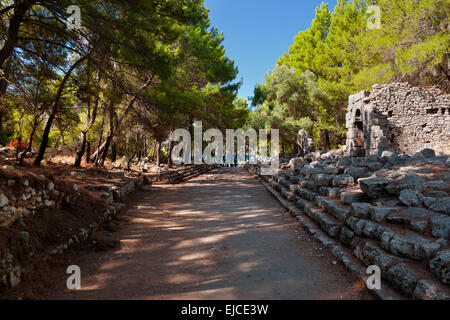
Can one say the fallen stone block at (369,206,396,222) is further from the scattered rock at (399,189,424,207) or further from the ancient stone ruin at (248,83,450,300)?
the scattered rock at (399,189,424,207)

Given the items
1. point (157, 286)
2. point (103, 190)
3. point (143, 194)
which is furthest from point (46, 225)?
point (143, 194)

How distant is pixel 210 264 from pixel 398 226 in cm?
245

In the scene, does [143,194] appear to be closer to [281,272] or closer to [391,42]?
[281,272]

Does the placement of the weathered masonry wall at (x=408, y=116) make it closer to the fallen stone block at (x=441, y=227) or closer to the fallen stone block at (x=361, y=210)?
the fallen stone block at (x=361, y=210)

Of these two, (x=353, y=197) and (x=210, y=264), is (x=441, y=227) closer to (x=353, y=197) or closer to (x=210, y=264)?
(x=353, y=197)

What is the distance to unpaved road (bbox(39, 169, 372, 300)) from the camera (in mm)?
→ 2797

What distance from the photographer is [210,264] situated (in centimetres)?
354

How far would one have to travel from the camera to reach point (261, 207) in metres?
7.31

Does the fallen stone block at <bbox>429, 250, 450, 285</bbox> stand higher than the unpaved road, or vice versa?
the fallen stone block at <bbox>429, 250, 450, 285</bbox>

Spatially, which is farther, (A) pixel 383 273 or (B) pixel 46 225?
(B) pixel 46 225

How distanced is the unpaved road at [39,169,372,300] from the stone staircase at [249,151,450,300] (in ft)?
1.25
